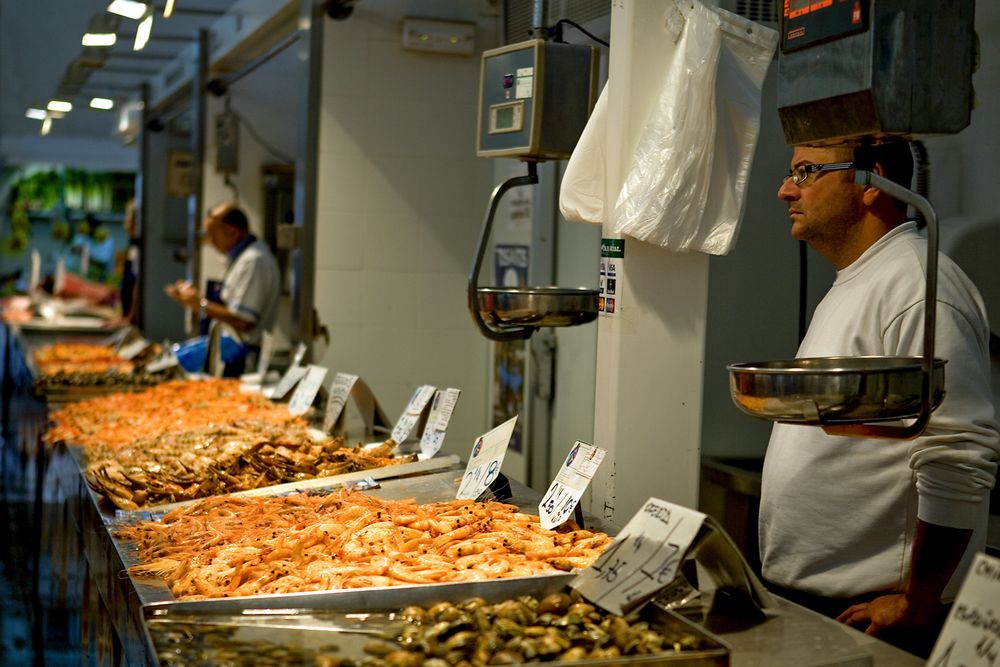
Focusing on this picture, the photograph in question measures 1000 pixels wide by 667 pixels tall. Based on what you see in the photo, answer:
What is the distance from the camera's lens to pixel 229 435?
4.10 metres

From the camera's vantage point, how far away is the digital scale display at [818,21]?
6.64 ft

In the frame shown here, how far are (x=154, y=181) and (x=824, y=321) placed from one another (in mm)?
10325

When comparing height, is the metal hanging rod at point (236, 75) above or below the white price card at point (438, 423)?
above

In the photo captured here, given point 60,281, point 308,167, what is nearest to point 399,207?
point 308,167

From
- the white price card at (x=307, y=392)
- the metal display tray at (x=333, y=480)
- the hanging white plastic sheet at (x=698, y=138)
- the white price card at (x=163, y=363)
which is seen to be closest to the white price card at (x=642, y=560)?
the hanging white plastic sheet at (x=698, y=138)

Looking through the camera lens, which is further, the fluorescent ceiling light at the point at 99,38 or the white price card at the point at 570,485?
the fluorescent ceiling light at the point at 99,38

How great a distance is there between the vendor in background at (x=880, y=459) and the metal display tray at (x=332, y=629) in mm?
795

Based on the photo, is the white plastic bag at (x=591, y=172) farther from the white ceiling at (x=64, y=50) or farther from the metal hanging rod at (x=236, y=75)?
the metal hanging rod at (x=236, y=75)

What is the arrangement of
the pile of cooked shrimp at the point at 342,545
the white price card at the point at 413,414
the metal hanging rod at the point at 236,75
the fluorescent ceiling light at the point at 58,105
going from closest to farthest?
the pile of cooked shrimp at the point at 342,545
the white price card at the point at 413,414
the metal hanging rod at the point at 236,75
the fluorescent ceiling light at the point at 58,105

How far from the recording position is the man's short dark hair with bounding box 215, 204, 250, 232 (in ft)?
24.6

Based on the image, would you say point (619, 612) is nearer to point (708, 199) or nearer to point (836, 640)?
point (836, 640)

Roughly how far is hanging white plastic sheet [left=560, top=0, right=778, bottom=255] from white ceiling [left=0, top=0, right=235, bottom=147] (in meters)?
3.79

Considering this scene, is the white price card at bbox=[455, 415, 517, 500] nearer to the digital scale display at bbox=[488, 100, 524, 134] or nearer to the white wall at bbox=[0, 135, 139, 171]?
the digital scale display at bbox=[488, 100, 524, 134]

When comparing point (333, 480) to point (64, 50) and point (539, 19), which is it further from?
point (64, 50)
